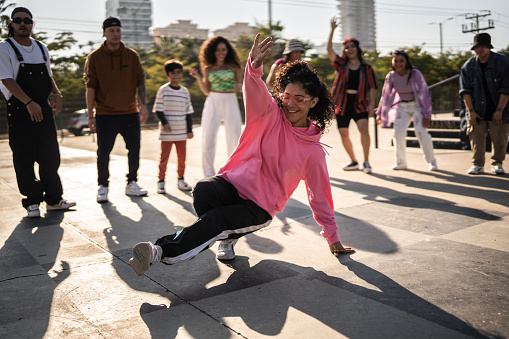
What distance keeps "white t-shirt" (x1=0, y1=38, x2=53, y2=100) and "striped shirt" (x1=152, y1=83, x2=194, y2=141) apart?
1.74 metres

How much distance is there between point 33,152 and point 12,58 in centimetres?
Result: 96

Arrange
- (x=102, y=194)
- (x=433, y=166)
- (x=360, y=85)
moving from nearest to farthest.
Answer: (x=102, y=194), (x=433, y=166), (x=360, y=85)

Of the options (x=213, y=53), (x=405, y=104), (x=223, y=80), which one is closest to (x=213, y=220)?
(x=223, y=80)

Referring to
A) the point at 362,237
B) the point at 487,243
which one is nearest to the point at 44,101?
the point at 362,237

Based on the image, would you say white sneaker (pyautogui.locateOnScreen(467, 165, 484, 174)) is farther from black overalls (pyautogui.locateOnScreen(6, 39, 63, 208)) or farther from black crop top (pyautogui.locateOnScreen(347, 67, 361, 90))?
black overalls (pyautogui.locateOnScreen(6, 39, 63, 208))

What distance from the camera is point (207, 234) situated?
300 cm

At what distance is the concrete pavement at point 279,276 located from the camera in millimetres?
2555

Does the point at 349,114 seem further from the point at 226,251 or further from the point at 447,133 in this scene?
the point at 226,251

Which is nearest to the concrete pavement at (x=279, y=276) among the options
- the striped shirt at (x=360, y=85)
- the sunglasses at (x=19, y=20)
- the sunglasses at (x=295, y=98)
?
the sunglasses at (x=295, y=98)

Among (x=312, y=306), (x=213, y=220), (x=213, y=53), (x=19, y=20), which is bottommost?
(x=312, y=306)

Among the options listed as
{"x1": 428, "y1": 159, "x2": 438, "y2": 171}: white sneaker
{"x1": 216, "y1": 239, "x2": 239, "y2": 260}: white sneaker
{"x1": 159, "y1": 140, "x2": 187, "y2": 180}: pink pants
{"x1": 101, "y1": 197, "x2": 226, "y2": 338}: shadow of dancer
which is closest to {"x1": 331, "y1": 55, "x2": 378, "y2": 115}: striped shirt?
{"x1": 428, "y1": 159, "x2": 438, "y2": 171}: white sneaker

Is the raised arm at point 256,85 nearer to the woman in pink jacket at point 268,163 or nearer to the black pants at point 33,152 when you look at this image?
the woman in pink jacket at point 268,163

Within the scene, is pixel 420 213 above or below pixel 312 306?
above

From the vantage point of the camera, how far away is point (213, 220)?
9.93 feet
